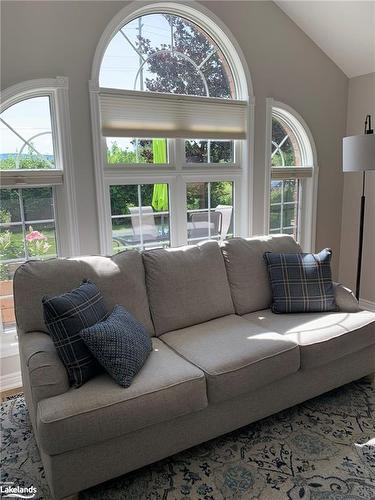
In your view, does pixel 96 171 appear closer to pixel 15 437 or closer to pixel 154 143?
pixel 154 143

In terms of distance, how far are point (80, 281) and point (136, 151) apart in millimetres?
1303

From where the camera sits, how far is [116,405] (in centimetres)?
173

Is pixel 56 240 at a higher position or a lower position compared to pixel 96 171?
lower

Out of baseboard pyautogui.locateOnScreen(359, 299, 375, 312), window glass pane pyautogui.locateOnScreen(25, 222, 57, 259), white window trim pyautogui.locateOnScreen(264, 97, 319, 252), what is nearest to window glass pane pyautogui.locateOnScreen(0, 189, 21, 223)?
window glass pane pyautogui.locateOnScreen(25, 222, 57, 259)

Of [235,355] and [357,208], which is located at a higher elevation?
[357,208]

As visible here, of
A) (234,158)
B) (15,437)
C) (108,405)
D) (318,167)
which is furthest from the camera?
(318,167)

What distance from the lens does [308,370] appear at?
93.0 inches

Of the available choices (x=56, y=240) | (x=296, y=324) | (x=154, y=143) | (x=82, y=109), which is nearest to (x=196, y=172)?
(x=154, y=143)

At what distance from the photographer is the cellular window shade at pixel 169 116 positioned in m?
2.88

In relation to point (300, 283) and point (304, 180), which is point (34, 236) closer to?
point (300, 283)

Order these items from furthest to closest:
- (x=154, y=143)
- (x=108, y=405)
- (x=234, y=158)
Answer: (x=234, y=158) < (x=154, y=143) < (x=108, y=405)

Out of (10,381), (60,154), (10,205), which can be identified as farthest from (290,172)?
(10,381)

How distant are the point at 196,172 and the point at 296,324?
1.55m

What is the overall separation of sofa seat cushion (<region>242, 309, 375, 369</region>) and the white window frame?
1440 millimetres
